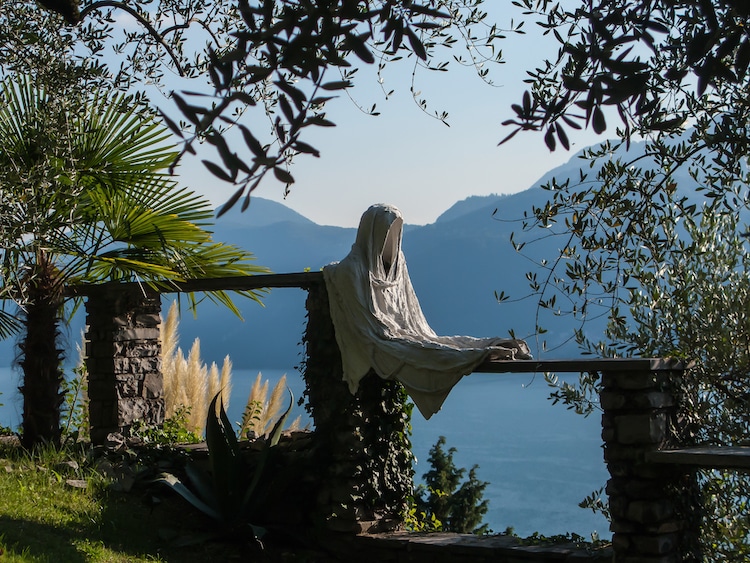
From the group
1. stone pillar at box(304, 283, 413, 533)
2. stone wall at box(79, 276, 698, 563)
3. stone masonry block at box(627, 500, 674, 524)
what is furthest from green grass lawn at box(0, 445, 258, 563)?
stone masonry block at box(627, 500, 674, 524)

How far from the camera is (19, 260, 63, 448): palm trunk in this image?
7.27 m

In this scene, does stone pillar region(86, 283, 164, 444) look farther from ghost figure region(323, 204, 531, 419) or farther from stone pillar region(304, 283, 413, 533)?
ghost figure region(323, 204, 531, 419)

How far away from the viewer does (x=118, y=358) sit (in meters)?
7.82

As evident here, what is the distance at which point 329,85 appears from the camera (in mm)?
Result: 1812

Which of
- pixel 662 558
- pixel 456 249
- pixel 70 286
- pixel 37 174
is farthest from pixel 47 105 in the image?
pixel 456 249

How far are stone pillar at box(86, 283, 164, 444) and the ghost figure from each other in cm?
218

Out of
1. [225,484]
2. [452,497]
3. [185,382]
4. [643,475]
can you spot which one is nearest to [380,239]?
[225,484]

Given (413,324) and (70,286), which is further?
(70,286)

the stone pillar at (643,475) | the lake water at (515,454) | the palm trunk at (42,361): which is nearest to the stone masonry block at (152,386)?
the palm trunk at (42,361)

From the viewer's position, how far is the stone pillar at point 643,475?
17.1ft

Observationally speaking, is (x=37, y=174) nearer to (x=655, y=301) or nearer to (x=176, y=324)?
(x=655, y=301)

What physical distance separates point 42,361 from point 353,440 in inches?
106

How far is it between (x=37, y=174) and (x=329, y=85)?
413cm

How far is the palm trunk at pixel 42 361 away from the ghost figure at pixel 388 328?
2.36 m
